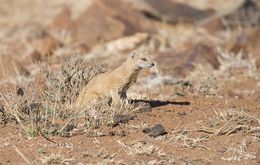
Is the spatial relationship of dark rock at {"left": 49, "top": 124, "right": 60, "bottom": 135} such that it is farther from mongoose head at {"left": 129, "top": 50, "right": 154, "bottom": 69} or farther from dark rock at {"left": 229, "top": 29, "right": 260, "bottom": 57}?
dark rock at {"left": 229, "top": 29, "right": 260, "bottom": 57}

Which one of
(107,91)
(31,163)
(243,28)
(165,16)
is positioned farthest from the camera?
(165,16)

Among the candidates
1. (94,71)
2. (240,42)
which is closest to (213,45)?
(240,42)

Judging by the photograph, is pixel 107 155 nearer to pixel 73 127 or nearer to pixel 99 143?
pixel 99 143

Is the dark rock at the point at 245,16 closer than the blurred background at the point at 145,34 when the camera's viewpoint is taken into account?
No

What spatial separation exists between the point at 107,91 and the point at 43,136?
1753 millimetres

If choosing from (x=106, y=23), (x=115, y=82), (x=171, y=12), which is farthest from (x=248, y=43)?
(x=115, y=82)

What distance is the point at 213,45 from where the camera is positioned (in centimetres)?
1603

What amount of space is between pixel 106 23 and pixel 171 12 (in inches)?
93.9

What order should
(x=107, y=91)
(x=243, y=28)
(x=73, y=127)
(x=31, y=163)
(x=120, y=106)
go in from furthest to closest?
(x=243, y=28) → (x=107, y=91) → (x=120, y=106) → (x=73, y=127) → (x=31, y=163)

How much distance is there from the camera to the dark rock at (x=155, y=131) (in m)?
7.00

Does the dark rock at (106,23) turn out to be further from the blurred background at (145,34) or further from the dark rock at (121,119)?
the dark rock at (121,119)

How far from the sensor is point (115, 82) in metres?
8.52

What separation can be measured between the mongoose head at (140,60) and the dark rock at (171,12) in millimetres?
10245

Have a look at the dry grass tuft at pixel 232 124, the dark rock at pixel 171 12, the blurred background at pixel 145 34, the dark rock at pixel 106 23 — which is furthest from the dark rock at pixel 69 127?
the dark rock at pixel 171 12
